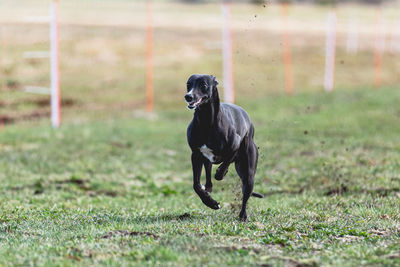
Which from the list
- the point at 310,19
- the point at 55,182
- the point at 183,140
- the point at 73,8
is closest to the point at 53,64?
the point at 183,140

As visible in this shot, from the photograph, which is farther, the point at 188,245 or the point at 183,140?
the point at 183,140

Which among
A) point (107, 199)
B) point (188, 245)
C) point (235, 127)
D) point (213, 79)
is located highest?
point (213, 79)

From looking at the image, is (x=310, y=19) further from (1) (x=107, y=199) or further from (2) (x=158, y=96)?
(1) (x=107, y=199)

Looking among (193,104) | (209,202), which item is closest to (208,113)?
(193,104)

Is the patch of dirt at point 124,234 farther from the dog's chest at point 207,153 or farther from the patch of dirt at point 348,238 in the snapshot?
the patch of dirt at point 348,238

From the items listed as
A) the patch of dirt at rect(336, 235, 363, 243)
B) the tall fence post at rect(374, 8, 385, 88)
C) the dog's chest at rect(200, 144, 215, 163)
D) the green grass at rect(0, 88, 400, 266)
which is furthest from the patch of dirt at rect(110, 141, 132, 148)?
the tall fence post at rect(374, 8, 385, 88)

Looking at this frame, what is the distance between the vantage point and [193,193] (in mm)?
11281

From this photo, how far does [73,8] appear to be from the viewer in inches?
2416

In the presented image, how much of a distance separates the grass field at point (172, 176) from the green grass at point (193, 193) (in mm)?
29

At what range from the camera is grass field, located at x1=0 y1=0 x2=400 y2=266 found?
5.87 m

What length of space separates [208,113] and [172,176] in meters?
6.04

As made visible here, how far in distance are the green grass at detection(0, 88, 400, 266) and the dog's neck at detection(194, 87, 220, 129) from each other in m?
1.13

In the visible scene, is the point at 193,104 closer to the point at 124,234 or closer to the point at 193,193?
the point at 124,234

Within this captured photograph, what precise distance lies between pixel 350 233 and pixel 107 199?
5.06 m
